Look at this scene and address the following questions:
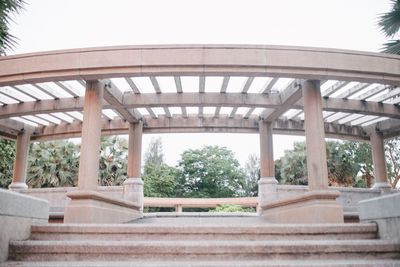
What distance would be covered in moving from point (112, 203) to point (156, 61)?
3.74 m

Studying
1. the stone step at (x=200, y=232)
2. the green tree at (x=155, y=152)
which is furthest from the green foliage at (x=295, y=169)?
the stone step at (x=200, y=232)

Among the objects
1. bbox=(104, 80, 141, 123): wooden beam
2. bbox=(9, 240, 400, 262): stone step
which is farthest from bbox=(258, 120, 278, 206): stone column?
bbox=(9, 240, 400, 262): stone step

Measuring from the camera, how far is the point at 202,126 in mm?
12688

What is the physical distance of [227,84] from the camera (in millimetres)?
9680

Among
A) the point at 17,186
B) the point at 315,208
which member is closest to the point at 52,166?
the point at 17,186

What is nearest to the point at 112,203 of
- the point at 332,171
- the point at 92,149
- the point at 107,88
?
the point at 92,149

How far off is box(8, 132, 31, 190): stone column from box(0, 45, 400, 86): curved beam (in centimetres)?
670

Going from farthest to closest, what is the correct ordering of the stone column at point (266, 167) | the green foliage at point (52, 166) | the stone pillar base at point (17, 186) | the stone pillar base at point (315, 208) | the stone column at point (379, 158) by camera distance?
the green foliage at point (52, 166)
the stone column at point (379, 158)
the stone pillar base at point (17, 186)
the stone column at point (266, 167)
the stone pillar base at point (315, 208)

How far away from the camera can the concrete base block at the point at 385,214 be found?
413 centimetres

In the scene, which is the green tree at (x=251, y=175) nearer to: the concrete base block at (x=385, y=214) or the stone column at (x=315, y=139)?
the stone column at (x=315, y=139)

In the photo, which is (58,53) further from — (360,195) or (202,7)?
(202,7)

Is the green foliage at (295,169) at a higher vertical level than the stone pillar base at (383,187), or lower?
higher

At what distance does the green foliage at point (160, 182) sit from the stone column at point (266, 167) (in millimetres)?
20580

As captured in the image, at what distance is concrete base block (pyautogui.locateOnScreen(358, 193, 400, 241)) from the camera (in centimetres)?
413
